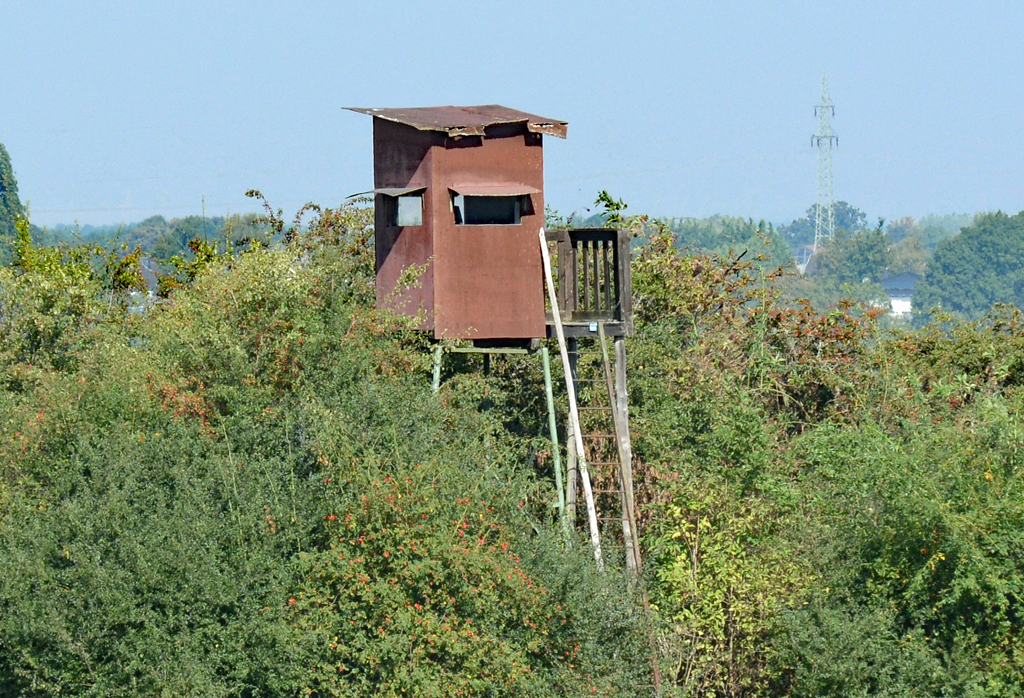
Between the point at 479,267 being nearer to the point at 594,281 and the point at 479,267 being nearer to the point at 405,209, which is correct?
the point at 405,209

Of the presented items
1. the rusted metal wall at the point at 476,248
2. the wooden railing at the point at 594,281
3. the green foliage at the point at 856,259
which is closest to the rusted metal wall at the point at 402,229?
the rusted metal wall at the point at 476,248

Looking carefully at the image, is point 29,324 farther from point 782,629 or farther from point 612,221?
point 782,629

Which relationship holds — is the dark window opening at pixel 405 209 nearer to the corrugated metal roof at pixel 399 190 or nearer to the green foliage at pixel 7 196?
the corrugated metal roof at pixel 399 190

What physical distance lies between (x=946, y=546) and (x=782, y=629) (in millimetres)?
2329

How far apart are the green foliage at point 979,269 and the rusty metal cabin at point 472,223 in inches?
3824

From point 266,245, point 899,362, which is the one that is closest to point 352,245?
point 266,245

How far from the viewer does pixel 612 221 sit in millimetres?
23000

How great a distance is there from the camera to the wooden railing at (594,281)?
59.7 feet

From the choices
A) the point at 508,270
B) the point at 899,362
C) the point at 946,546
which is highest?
the point at 508,270

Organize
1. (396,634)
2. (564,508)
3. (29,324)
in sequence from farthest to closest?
(29,324)
(564,508)
(396,634)

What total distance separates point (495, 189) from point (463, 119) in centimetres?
115

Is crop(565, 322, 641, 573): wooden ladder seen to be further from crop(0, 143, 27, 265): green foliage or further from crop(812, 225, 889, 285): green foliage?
crop(812, 225, 889, 285): green foliage

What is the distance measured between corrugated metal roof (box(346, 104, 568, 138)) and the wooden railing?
1.43 m

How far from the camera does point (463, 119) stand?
1839 cm
